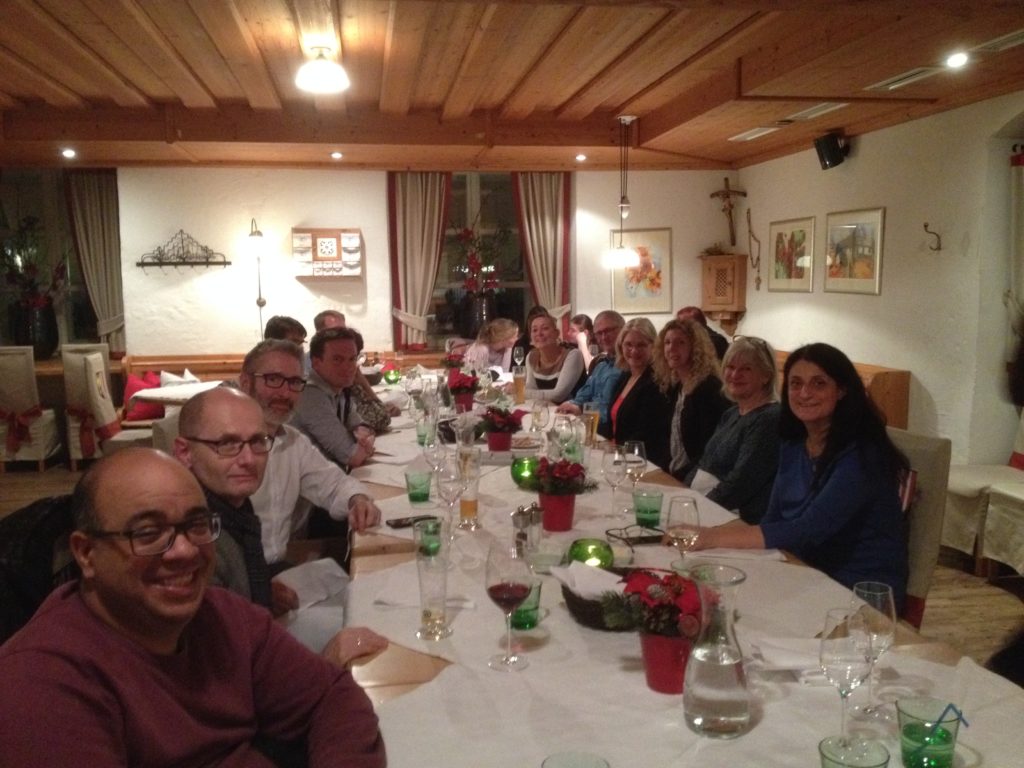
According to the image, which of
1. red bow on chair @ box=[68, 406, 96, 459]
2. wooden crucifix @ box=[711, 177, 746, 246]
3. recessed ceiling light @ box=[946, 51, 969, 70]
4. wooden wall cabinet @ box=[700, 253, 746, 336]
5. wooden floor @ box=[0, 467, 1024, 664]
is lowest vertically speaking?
wooden floor @ box=[0, 467, 1024, 664]

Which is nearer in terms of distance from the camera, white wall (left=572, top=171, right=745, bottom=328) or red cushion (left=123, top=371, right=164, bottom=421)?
red cushion (left=123, top=371, right=164, bottom=421)

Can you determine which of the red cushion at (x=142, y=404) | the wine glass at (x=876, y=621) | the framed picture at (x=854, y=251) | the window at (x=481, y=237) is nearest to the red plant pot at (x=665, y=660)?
the wine glass at (x=876, y=621)

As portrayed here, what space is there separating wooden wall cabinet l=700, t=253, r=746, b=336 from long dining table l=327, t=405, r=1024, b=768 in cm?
639

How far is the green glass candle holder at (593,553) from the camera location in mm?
1961

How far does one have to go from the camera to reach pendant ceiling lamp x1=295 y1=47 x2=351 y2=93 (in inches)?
164

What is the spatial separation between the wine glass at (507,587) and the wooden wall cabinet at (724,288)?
7.01 metres

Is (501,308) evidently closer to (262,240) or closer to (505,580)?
(262,240)

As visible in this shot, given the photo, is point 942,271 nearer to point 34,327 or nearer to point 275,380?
point 275,380

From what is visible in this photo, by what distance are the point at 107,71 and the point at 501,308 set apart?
14.7 feet

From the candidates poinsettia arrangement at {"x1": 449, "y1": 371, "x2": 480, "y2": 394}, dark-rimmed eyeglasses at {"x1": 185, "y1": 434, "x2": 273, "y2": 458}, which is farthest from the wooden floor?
dark-rimmed eyeglasses at {"x1": 185, "y1": 434, "x2": 273, "y2": 458}

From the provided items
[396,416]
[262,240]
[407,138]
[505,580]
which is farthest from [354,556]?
[262,240]

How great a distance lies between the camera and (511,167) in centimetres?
804

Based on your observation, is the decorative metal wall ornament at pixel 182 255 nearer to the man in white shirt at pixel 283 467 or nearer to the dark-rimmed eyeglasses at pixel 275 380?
the man in white shirt at pixel 283 467

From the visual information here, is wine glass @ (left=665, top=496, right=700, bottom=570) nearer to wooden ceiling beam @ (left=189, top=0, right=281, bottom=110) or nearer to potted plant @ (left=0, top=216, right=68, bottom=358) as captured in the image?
wooden ceiling beam @ (left=189, top=0, right=281, bottom=110)
